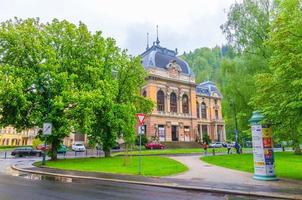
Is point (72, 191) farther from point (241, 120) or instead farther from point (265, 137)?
point (241, 120)

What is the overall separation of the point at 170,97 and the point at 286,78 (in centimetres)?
5705

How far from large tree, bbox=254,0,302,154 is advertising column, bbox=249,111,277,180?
2.91ft

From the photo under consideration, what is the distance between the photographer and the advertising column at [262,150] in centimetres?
1418

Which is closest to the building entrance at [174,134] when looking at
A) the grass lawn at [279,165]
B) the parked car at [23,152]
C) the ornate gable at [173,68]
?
the ornate gable at [173,68]

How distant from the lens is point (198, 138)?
234ft

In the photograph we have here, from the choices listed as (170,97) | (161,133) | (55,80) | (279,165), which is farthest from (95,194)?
(170,97)

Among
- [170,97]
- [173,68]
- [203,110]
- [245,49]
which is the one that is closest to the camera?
[245,49]

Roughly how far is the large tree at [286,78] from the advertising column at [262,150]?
34.9 inches

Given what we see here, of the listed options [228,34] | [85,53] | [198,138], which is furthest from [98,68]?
[198,138]

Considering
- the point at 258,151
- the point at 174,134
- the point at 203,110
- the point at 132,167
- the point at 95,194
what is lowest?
the point at 95,194

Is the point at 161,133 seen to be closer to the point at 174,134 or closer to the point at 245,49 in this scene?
the point at 174,134

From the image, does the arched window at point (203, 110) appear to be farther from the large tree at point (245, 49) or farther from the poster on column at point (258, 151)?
the poster on column at point (258, 151)

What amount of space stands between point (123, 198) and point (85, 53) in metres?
22.7

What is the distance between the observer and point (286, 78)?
493 inches
